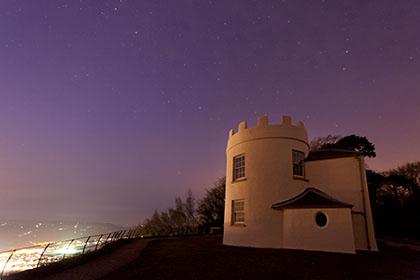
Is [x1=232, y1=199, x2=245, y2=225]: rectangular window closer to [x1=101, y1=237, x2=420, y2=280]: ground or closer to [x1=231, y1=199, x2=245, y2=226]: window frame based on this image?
[x1=231, y1=199, x2=245, y2=226]: window frame

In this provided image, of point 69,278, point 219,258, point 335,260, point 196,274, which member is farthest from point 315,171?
point 69,278

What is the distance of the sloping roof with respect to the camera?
12025mm

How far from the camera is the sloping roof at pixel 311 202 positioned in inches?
473

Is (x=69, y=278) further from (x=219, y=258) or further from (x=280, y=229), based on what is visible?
(x=280, y=229)

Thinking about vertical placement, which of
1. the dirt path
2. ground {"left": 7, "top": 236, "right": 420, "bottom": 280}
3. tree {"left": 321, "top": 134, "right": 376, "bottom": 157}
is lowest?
the dirt path

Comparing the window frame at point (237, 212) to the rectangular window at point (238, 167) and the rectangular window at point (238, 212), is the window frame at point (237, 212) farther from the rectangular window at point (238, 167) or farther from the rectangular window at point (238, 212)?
the rectangular window at point (238, 167)

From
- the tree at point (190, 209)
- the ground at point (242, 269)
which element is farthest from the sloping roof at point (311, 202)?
the tree at point (190, 209)

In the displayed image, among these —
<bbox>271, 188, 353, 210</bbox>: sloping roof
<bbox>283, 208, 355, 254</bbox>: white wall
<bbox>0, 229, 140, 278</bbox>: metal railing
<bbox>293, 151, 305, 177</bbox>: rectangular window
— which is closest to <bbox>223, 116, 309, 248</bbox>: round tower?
<bbox>293, 151, 305, 177</bbox>: rectangular window

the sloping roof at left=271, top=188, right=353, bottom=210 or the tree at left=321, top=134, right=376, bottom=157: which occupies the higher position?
the tree at left=321, top=134, right=376, bottom=157

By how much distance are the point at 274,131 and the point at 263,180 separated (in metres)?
3.23

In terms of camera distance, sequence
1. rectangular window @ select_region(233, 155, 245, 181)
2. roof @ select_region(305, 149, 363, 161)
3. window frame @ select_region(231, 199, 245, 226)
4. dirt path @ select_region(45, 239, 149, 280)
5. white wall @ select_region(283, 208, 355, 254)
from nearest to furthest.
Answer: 1. dirt path @ select_region(45, 239, 149, 280)
2. white wall @ select_region(283, 208, 355, 254)
3. roof @ select_region(305, 149, 363, 161)
4. window frame @ select_region(231, 199, 245, 226)
5. rectangular window @ select_region(233, 155, 245, 181)

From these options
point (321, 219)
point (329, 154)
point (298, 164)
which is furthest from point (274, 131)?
point (321, 219)

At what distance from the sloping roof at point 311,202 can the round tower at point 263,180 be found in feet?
1.17

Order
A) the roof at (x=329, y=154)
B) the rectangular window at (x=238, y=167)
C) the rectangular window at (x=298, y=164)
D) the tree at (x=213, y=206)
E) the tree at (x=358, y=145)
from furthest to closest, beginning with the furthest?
the tree at (x=213, y=206) → the tree at (x=358, y=145) → the rectangular window at (x=238, y=167) → the rectangular window at (x=298, y=164) → the roof at (x=329, y=154)
